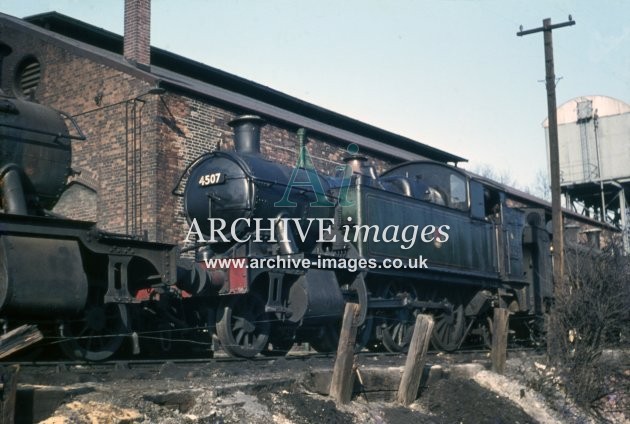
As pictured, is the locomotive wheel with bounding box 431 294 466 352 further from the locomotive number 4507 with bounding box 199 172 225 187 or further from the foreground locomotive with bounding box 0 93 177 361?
the foreground locomotive with bounding box 0 93 177 361

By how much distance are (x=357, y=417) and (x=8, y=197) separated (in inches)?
175

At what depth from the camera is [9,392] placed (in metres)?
5.57

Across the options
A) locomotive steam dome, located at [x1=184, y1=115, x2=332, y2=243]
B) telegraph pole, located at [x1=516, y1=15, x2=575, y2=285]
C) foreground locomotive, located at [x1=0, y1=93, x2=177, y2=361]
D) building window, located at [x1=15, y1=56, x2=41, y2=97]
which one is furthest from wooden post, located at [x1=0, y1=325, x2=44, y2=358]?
building window, located at [x1=15, y1=56, x2=41, y2=97]

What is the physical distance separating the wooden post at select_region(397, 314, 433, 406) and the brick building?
8.06 m

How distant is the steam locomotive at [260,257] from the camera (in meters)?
8.16

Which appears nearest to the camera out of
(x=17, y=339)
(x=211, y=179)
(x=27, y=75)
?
(x=17, y=339)

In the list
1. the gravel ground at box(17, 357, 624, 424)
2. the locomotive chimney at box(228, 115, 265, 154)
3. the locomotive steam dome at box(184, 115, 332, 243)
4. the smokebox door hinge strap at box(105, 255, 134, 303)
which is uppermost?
the locomotive chimney at box(228, 115, 265, 154)

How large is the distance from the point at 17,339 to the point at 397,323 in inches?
323

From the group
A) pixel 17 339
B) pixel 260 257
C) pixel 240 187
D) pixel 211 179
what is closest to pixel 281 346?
pixel 260 257

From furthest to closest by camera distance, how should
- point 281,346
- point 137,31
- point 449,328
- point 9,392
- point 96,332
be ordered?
point 137,31 → point 449,328 → point 281,346 → point 96,332 → point 9,392

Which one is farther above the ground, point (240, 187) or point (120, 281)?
point (240, 187)

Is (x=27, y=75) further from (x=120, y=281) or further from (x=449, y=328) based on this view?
(x=449, y=328)

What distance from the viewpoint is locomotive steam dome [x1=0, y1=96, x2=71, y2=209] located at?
844cm

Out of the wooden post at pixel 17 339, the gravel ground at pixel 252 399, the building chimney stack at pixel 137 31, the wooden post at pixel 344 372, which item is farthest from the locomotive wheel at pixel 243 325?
the building chimney stack at pixel 137 31
